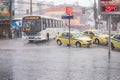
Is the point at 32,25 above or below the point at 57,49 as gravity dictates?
above

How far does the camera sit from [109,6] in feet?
83.7

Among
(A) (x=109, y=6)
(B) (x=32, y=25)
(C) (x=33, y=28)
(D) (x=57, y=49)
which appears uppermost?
(A) (x=109, y=6)

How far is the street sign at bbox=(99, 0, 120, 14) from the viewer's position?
83.4 ft

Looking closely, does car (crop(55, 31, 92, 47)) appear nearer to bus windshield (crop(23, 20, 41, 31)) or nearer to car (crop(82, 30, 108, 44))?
car (crop(82, 30, 108, 44))

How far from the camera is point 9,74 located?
14.9 m

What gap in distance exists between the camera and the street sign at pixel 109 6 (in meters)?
25.4

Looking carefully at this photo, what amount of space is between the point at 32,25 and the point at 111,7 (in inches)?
720

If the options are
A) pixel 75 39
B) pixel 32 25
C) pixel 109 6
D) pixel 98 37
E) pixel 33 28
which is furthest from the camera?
pixel 32 25

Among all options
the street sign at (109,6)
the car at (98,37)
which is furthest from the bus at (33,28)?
the street sign at (109,6)

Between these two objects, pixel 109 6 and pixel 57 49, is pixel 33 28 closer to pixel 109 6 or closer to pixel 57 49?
pixel 57 49

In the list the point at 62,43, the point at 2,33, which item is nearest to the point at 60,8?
the point at 2,33

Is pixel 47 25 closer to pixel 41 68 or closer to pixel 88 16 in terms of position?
pixel 41 68

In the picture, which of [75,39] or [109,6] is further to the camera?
[75,39]

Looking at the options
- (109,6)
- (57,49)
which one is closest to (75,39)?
(57,49)
